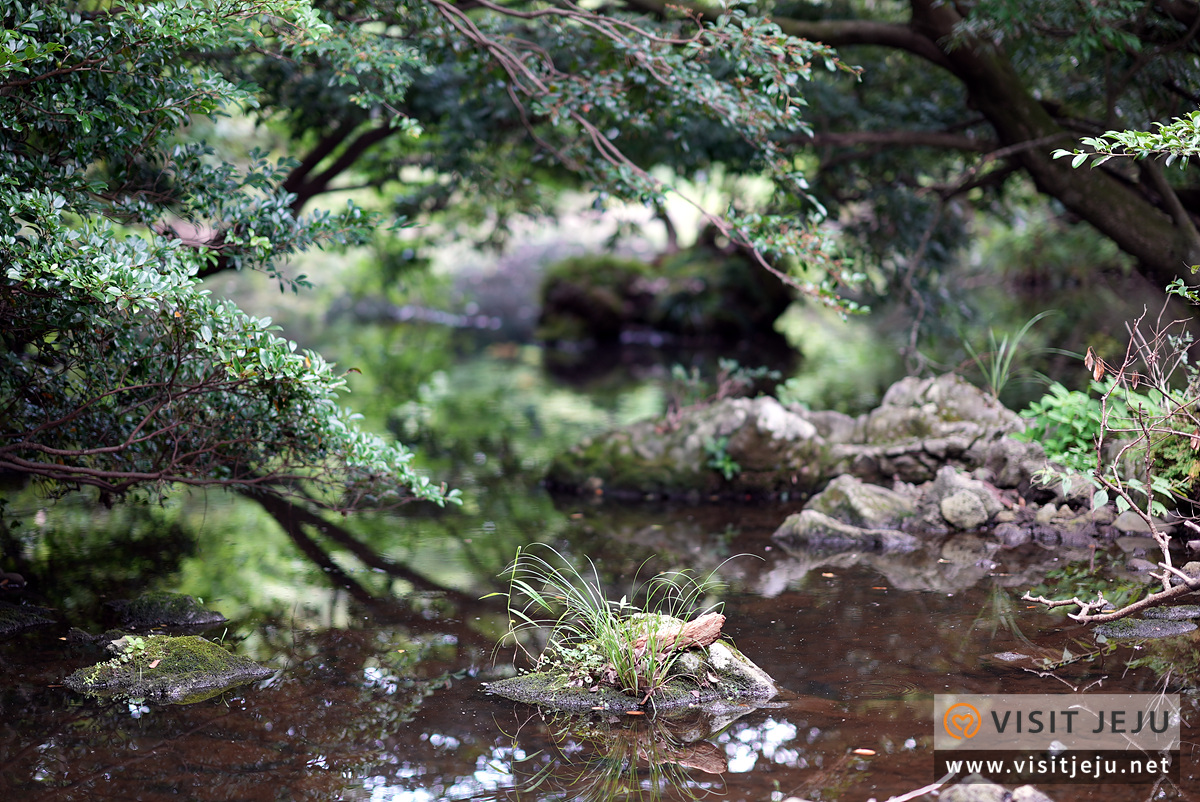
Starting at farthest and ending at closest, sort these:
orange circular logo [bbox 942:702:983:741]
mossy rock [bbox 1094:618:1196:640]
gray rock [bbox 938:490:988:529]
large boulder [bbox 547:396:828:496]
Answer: large boulder [bbox 547:396:828:496] → gray rock [bbox 938:490:988:529] → mossy rock [bbox 1094:618:1196:640] → orange circular logo [bbox 942:702:983:741]

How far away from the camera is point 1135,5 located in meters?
6.43

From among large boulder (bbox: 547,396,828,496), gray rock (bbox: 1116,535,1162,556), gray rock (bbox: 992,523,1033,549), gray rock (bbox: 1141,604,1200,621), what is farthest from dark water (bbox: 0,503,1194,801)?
large boulder (bbox: 547,396,828,496)

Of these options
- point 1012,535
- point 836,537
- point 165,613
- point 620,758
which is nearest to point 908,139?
point 1012,535

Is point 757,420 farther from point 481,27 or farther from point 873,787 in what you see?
point 873,787

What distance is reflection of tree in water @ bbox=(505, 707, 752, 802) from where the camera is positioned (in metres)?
3.35

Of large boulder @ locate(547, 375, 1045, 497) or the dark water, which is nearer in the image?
the dark water

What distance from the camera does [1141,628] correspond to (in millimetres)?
4434

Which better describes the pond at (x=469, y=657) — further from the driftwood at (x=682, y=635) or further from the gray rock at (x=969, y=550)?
the driftwood at (x=682, y=635)

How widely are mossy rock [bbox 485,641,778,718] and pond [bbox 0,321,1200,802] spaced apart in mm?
101

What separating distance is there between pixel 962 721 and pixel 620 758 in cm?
139

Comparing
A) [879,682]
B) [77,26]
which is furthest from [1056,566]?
[77,26]

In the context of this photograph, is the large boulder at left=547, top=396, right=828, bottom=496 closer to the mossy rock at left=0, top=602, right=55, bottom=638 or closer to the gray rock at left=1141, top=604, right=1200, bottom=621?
the gray rock at left=1141, top=604, right=1200, bottom=621

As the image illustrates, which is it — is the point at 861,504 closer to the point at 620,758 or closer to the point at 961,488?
the point at 961,488

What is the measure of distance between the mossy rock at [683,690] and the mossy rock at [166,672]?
123 centimetres
